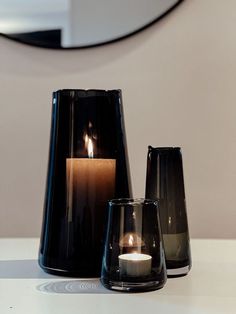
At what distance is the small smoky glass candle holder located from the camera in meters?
0.68

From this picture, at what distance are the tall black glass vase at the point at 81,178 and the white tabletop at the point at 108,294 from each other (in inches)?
1.5

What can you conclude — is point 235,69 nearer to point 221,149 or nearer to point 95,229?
point 221,149

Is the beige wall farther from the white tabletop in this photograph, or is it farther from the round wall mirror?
the white tabletop

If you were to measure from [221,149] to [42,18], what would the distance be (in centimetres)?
53

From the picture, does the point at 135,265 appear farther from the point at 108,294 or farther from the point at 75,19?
the point at 75,19

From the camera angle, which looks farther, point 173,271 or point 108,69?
point 108,69

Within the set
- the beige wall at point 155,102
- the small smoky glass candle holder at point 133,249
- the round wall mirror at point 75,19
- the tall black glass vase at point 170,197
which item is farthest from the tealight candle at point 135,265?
the round wall mirror at point 75,19

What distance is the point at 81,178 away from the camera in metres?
0.77

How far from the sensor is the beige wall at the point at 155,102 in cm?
122

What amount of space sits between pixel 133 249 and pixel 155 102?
600 millimetres

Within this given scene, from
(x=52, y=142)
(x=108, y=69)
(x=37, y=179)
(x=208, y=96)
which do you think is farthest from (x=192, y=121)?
(x=52, y=142)

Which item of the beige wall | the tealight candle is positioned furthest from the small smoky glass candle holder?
the beige wall

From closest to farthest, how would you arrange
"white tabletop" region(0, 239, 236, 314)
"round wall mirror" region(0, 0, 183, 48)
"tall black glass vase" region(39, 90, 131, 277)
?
1. "white tabletop" region(0, 239, 236, 314)
2. "tall black glass vase" region(39, 90, 131, 277)
3. "round wall mirror" region(0, 0, 183, 48)

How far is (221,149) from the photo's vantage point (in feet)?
4.00
